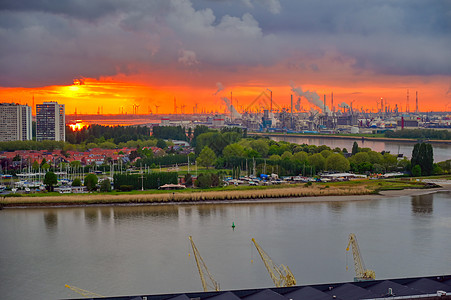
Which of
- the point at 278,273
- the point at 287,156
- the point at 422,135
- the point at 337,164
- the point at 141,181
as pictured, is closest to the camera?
the point at 278,273

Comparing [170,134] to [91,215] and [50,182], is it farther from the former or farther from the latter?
[91,215]

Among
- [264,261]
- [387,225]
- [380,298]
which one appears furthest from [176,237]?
[380,298]

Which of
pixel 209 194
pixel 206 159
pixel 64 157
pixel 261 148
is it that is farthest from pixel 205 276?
pixel 64 157

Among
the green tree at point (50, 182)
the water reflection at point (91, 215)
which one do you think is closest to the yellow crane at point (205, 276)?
the water reflection at point (91, 215)

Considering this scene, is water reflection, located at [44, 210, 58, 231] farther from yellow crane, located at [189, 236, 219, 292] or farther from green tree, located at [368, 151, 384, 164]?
green tree, located at [368, 151, 384, 164]

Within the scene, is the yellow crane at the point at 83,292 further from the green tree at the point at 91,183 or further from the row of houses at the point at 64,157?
the row of houses at the point at 64,157

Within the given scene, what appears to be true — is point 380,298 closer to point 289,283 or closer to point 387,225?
point 289,283

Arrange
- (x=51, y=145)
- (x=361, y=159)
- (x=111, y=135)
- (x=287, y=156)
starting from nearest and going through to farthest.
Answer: (x=361, y=159)
(x=287, y=156)
(x=51, y=145)
(x=111, y=135)
